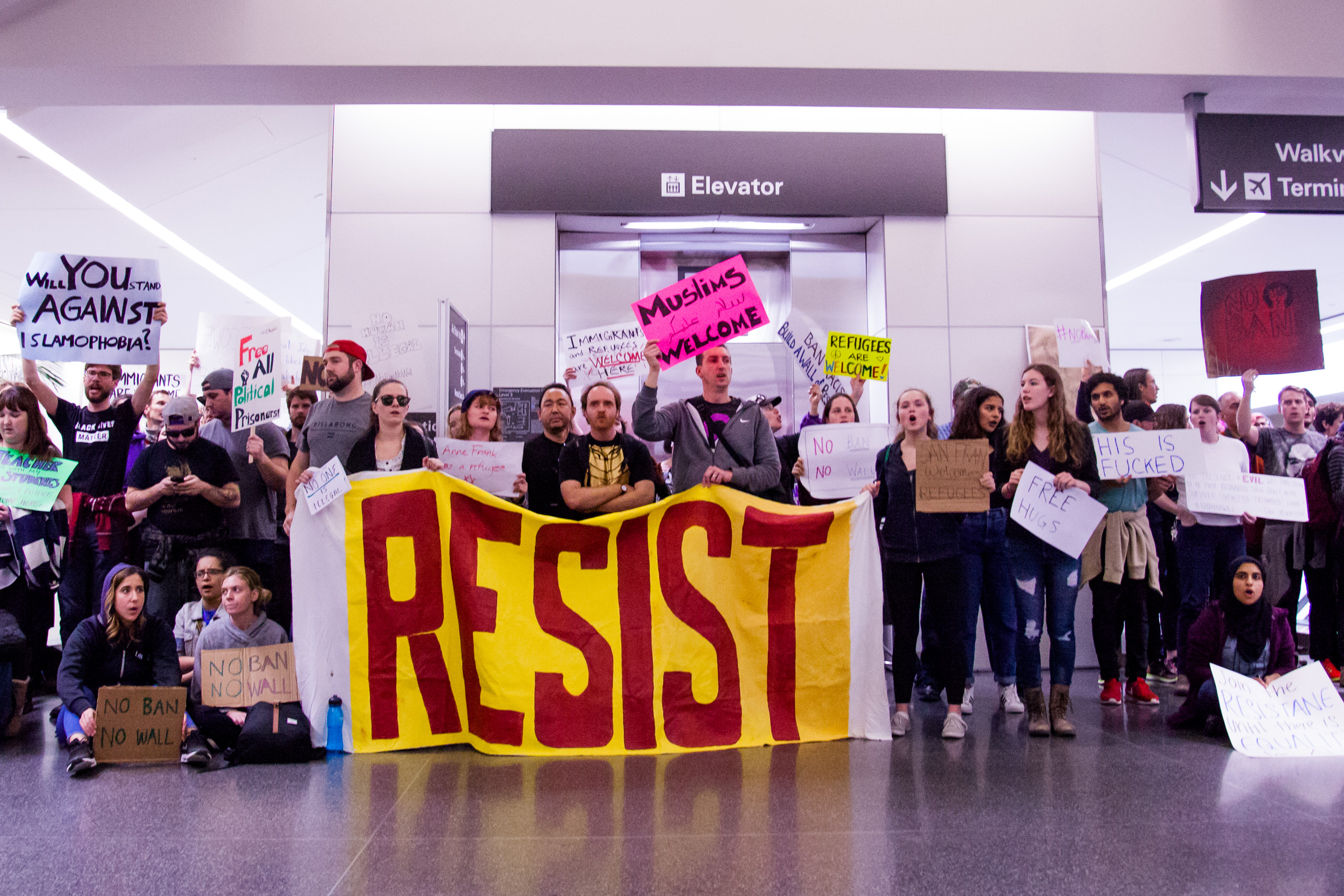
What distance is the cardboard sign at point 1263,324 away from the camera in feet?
19.2

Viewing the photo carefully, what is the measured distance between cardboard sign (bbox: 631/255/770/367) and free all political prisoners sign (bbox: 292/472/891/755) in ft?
3.02

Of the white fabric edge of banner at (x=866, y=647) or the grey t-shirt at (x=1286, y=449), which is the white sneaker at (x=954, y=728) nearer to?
the white fabric edge of banner at (x=866, y=647)

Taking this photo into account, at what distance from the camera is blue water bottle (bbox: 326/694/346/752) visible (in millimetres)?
4539

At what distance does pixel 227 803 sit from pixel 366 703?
3.08 feet

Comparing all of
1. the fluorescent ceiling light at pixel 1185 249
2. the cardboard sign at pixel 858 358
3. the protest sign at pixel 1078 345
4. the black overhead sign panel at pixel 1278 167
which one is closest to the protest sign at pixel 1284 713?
the black overhead sign panel at pixel 1278 167

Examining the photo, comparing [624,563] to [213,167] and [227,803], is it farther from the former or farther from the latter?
[213,167]

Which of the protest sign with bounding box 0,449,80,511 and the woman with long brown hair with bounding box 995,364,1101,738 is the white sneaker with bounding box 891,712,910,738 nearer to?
the woman with long brown hair with bounding box 995,364,1101,738

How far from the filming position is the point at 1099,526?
559 centimetres

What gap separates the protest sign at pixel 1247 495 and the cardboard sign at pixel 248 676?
4765 mm

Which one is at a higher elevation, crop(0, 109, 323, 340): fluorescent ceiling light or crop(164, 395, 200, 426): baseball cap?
crop(0, 109, 323, 340): fluorescent ceiling light

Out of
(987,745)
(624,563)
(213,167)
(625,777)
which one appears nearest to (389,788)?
(625,777)

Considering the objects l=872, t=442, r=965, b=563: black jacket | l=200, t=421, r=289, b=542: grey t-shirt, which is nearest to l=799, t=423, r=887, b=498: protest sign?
l=872, t=442, r=965, b=563: black jacket

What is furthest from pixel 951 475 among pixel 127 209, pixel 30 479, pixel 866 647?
pixel 127 209

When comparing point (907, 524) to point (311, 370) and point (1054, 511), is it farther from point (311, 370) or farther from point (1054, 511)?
point (311, 370)
